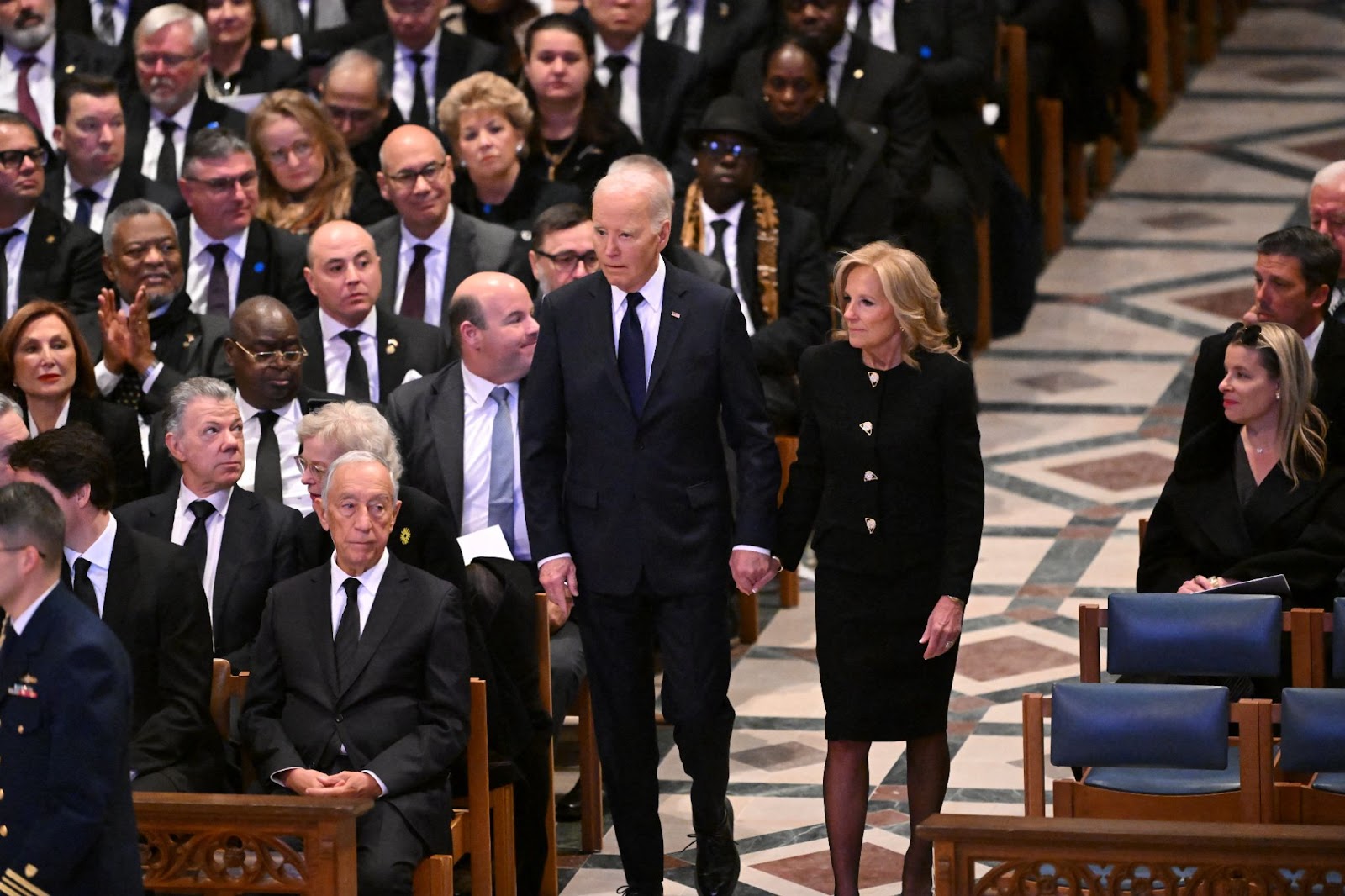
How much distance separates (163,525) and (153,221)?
4.22 feet

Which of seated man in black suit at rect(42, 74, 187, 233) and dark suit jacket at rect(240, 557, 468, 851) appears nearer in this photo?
dark suit jacket at rect(240, 557, 468, 851)

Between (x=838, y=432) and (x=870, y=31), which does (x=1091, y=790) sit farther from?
(x=870, y=31)

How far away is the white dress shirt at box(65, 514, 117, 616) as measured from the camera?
4.92 meters

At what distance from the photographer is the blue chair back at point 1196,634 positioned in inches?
190

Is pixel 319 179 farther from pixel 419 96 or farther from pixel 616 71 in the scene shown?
pixel 616 71

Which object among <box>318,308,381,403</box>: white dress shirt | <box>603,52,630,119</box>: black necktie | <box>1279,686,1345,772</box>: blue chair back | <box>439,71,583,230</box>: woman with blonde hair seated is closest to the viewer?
<box>1279,686,1345,772</box>: blue chair back

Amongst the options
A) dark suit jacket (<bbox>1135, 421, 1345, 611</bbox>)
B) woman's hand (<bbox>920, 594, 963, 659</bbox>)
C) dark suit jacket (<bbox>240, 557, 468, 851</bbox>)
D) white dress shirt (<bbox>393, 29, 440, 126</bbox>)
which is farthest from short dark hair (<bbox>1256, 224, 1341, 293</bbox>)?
white dress shirt (<bbox>393, 29, 440, 126</bbox>)

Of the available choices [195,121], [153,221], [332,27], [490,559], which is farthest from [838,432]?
[332,27]

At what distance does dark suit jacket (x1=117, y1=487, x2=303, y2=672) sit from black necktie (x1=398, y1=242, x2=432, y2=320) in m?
1.52

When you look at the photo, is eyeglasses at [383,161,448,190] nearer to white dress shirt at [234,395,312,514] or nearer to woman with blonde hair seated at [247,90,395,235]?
woman with blonde hair seated at [247,90,395,235]

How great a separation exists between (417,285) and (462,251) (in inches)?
6.9

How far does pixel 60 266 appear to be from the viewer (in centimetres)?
684

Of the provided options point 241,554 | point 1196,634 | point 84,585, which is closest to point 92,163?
point 241,554

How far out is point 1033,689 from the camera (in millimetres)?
6254
